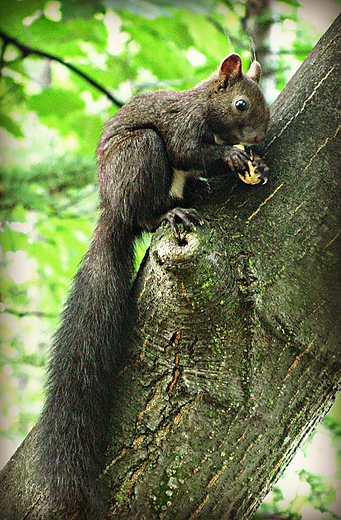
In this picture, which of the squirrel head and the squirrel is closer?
the squirrel

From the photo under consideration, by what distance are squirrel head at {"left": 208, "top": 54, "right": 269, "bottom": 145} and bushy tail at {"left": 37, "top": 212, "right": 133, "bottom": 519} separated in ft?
2.93

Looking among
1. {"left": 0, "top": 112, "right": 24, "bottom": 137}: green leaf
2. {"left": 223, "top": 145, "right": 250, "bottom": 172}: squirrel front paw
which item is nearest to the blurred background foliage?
{"left": 0, "top": 112, "right": 24, "bottom": 137}: green leaf

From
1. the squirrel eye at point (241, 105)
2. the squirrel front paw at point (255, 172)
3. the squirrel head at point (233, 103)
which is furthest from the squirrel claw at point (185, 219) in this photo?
the squirrel eye at point (241, 105)

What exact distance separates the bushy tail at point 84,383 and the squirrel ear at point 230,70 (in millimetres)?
1081

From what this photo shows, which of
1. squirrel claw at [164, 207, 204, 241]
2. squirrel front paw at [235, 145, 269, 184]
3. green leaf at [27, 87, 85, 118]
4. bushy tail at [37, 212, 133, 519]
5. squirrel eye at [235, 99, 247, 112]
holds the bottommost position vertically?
bushy tail at [37, 212, 133, 519]

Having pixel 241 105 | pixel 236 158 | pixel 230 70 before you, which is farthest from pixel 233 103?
pixel 236 158

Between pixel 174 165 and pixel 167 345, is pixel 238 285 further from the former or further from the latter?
pixel 174 165

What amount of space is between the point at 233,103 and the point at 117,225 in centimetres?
92

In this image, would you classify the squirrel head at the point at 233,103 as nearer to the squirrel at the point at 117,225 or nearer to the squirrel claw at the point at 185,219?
the squirrel at the point at 117,225

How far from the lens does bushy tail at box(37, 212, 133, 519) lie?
1.31 m

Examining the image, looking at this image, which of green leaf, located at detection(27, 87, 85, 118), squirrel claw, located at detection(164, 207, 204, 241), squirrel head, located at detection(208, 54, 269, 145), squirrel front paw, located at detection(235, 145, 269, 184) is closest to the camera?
squirrel claw, located at detection(164, 207, 204, 241)

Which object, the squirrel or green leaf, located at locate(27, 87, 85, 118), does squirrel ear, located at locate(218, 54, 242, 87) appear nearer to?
the squirrel

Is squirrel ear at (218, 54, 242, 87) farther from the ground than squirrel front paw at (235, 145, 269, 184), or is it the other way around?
squirrel ear at (218, 54, 242, 87)

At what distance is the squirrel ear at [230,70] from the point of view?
2195 mm
